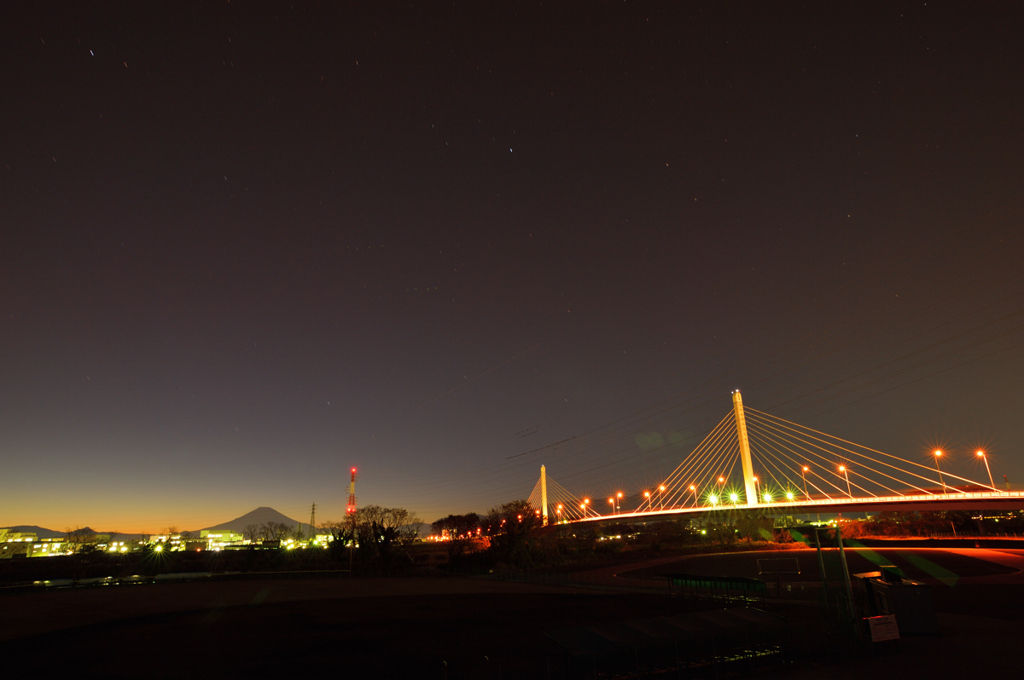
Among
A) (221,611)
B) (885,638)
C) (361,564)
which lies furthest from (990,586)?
(361,564)

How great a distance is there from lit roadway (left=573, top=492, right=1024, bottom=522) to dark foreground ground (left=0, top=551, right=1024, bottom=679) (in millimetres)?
20306

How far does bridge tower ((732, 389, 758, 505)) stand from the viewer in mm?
87938

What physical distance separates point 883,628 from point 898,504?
6473 centimetres

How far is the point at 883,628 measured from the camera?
15.9 m

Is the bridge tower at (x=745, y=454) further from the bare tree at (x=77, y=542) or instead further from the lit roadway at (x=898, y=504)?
the bare tree at (x=77, y=542)

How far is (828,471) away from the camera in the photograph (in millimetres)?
83312

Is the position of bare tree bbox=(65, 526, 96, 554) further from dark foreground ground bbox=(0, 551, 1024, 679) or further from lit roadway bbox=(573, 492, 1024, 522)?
lit roadway bbox=(573, 492, 1024, 522)

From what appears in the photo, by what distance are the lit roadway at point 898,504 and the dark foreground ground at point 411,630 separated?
20306 millimetres

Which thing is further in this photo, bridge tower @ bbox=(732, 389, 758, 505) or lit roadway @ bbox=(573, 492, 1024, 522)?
bridge tower @ bbox=(732, 389, 758, 505)

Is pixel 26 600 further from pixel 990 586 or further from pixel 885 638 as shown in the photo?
pixel 990 586

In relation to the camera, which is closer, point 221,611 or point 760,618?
point 760,618

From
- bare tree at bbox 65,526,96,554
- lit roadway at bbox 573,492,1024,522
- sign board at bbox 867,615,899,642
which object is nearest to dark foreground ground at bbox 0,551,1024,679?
sign board at bbox 867,615,899,642

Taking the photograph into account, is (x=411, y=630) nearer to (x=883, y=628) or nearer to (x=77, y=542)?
(x=883, y=628)

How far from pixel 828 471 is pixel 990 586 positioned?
57.3 meters
